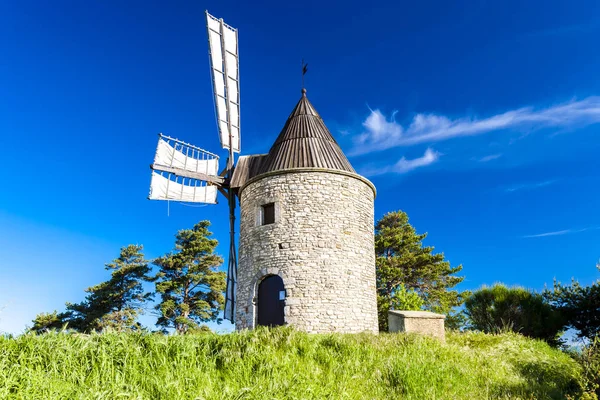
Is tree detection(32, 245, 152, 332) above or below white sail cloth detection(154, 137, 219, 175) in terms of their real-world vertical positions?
below

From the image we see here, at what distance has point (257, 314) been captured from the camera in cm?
1255

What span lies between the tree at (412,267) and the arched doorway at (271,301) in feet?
35.6

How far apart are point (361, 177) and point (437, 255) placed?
40.9ft

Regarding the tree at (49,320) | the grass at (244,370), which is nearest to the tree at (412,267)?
the grass at (244,370)

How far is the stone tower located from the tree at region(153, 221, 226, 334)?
1007cm

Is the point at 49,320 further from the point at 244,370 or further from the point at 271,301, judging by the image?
the point at 244,370

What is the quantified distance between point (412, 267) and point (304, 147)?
13.1 m

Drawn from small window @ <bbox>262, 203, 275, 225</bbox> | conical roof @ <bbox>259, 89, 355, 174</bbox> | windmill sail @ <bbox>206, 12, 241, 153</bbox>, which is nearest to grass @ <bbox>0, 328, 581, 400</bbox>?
small window @ <bbox>262, 203, 275, 225</bbox>

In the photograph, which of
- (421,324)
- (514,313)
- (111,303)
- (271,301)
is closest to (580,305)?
(514,313)

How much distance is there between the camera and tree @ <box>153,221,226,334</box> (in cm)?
2215

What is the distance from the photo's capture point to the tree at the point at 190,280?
22152 millimetres

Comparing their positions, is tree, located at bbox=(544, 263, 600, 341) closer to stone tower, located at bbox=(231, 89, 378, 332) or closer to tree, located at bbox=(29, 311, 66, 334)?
stone tower, located at bbox=(231, 89, 378, 332)

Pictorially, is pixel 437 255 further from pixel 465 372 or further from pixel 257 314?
pixel 465 372

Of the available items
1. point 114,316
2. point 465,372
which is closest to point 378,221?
point 114,316
